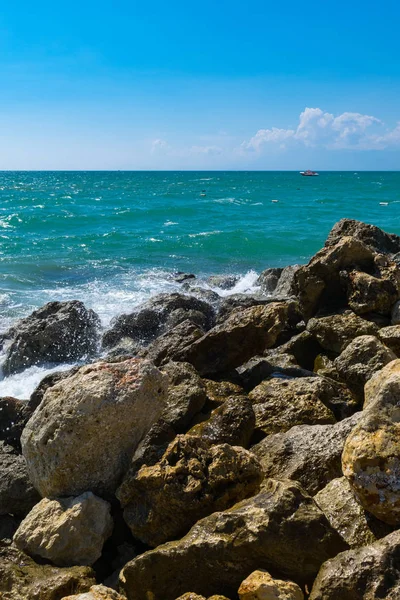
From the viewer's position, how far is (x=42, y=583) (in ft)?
18.1

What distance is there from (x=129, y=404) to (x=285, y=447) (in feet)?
5.65

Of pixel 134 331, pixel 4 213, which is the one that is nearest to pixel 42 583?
pixel 134 331

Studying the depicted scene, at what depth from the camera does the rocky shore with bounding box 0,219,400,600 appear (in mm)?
4934

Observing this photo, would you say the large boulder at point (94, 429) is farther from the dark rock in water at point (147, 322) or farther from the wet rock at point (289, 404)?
the dark rock in water at point (147, 322)

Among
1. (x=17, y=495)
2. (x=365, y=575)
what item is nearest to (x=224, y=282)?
(x=17, y=495)

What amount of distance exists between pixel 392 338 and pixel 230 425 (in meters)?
3.56

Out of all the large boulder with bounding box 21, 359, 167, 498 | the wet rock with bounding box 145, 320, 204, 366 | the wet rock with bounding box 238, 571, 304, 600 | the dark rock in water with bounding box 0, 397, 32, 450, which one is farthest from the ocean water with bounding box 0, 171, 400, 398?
the wet rock with bounding box 238, 571, 304, 600

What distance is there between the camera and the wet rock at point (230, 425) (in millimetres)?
→ 6965

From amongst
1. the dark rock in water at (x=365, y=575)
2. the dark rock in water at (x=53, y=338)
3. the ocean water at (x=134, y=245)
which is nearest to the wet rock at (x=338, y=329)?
the dark rock in water at (x=365, y=575)

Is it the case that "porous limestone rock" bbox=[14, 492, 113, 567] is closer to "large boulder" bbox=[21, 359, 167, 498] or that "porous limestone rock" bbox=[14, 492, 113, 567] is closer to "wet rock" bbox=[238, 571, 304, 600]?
"large boulder" bbox=[21, 359, 167, 498]

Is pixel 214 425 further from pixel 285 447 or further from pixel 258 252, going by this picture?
pixel 258 252

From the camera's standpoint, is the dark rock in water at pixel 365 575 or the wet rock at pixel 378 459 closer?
the dark rock in water at pixel 365 575

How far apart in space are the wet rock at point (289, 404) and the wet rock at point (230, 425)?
1.63 ft

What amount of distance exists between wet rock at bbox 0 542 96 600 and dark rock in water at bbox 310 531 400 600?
2.17 meters
